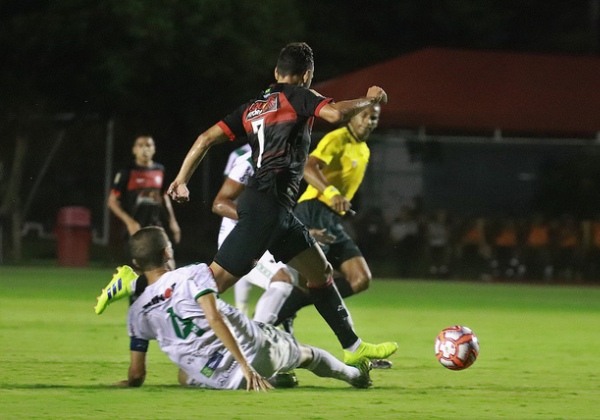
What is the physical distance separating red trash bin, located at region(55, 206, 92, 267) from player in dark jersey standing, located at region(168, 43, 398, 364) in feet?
58.9

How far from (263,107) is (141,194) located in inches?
243

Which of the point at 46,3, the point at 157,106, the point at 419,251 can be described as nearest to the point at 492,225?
the point at 419,251

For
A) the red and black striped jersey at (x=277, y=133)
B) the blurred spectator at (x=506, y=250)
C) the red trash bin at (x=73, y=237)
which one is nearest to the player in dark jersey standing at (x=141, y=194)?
the red and black striped jersey at (x=277, y=133)

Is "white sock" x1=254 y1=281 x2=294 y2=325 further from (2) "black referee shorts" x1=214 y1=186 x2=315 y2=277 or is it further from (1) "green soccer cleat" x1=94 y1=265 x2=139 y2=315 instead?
(1) "green soccer cleat" x1=94 y1=265 x2=139 y2=315

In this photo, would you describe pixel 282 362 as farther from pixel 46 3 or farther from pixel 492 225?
pixel 46 3

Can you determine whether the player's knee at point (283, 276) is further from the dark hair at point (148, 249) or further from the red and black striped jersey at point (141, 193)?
the red and black striped jersey at point (141, 193)

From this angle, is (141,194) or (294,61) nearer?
(294,61)

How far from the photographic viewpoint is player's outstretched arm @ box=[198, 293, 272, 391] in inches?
342

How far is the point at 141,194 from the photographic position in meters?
15.4

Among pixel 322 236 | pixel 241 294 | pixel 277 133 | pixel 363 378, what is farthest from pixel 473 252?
pixel 277 133

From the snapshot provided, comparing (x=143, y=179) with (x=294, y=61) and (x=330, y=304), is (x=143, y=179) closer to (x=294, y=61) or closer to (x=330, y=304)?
(x=330, y=304)

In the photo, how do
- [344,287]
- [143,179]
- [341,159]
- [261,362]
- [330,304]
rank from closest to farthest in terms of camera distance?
1. [261,362]
2. [330,304]
3. [341,159]
4. [344,287]
5. [143,179]

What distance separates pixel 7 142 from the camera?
29656 mm

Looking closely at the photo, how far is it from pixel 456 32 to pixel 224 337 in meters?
30.6
